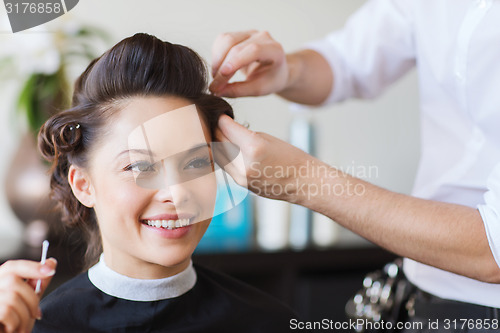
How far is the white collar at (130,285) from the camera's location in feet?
3.05

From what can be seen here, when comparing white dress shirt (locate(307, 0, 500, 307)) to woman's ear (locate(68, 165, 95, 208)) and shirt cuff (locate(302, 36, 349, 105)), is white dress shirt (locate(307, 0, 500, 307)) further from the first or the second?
woman's ear (locate(68, 165, 95, 208))

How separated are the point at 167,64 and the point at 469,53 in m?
0.52

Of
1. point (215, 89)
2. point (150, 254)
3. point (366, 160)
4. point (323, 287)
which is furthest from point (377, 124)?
point (150, 254)

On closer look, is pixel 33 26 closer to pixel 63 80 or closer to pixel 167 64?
pixel 167 64

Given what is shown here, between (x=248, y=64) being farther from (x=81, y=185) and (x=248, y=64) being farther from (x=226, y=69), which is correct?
(x=81, y=185)

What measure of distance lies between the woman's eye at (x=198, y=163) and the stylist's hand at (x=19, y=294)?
26 centimetres

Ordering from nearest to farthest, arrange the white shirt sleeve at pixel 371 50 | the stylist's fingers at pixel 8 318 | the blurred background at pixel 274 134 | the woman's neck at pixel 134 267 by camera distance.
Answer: the stylist's fingers at pixel 8 318
the woman's neck at pixel 134 267
the white shirt sleeve at pixel 371 50
the blurred background at pixel 274 134

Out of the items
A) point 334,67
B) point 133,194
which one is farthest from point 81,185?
point 334,67

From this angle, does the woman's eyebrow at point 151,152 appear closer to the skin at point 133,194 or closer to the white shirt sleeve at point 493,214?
the skin at point 133,194

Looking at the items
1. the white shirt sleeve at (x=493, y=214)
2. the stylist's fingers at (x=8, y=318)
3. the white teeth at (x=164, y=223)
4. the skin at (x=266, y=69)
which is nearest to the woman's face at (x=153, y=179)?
the white teeth at (x=164, y=223)

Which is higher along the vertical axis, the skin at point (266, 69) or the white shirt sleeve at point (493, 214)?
the skin at point (266, 69)

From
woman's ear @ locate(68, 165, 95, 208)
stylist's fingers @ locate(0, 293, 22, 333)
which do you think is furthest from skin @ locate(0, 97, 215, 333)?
stylist's fingers @ locate(0, 293, 22, 333)

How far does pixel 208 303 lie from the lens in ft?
3.36

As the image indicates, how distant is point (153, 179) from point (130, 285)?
0.22m
